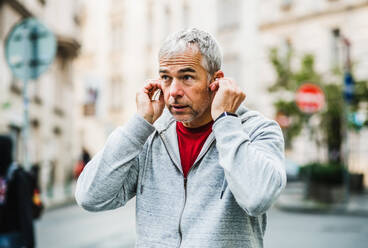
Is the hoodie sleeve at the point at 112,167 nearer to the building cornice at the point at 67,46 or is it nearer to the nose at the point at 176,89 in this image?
the nose at the point at 176,89

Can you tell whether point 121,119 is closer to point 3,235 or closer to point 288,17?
point 288,17

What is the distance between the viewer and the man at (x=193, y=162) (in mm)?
2051

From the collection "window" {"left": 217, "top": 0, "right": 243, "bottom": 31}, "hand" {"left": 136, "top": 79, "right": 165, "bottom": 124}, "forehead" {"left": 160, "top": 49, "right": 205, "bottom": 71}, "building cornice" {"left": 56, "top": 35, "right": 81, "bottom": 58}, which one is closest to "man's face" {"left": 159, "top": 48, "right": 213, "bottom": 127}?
"forehead" {"left": 160, "top": 49, "right": 205, "bottom": 71}

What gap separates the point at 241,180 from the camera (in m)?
2.01

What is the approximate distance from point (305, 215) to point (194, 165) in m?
11.1

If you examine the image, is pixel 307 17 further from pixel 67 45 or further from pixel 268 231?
A: pixel 268 231

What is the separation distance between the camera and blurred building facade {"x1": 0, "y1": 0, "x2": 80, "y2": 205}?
18241 mm

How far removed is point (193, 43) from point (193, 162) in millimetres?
494

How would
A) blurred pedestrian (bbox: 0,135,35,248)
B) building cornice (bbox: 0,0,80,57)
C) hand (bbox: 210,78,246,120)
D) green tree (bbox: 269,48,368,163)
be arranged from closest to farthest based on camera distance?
hand (bbox: 210,78,246,120) → blurred pedestrian (bbox: 0,135,35,248) → green tree (bbox: 269,48,368,163) → building cornice (bbox: 0,0,80,57)

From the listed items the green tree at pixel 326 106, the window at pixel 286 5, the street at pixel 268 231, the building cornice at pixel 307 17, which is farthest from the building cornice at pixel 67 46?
the street at pixel 268 231

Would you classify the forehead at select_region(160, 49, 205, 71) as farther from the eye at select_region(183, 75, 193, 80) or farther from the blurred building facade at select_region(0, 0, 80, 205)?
the blurred building facade at select_region(0, 0, 80, 205)

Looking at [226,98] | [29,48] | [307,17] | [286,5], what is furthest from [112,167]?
[286,5]

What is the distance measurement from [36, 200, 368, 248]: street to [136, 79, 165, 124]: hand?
6286 millimetres

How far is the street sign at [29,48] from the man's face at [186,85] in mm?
7510
